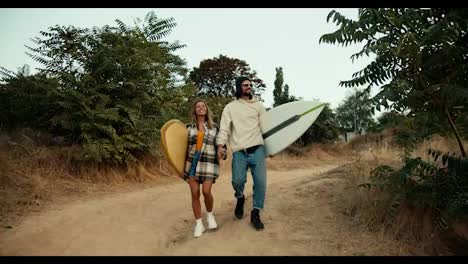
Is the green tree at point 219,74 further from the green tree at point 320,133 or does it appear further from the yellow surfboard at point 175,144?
the yellow surfboard at point 175,144

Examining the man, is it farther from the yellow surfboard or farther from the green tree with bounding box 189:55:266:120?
the green tree with bounding box 189:55:266:120

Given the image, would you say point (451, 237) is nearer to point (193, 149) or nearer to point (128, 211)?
point (193, 149)

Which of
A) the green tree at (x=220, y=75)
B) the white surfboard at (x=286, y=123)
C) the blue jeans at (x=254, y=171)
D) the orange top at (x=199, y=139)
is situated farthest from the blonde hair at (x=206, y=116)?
the green tree at (x=220, y=75)

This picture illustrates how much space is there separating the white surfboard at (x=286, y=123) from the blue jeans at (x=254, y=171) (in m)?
0.30

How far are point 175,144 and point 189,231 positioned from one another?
1.09 metres

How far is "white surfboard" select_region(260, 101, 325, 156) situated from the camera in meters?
4.70

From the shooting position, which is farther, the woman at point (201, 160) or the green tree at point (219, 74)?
the green tree at point (219, 74)

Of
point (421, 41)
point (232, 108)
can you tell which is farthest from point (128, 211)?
point (421, 41)

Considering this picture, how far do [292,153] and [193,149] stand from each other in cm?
1204

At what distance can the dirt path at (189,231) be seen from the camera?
3.82 meters

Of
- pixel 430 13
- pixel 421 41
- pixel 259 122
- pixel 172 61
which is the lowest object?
pixel 259 122

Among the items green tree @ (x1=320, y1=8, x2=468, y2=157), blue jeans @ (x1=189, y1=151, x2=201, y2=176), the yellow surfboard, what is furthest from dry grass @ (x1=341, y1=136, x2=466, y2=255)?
the yellow surfboard
